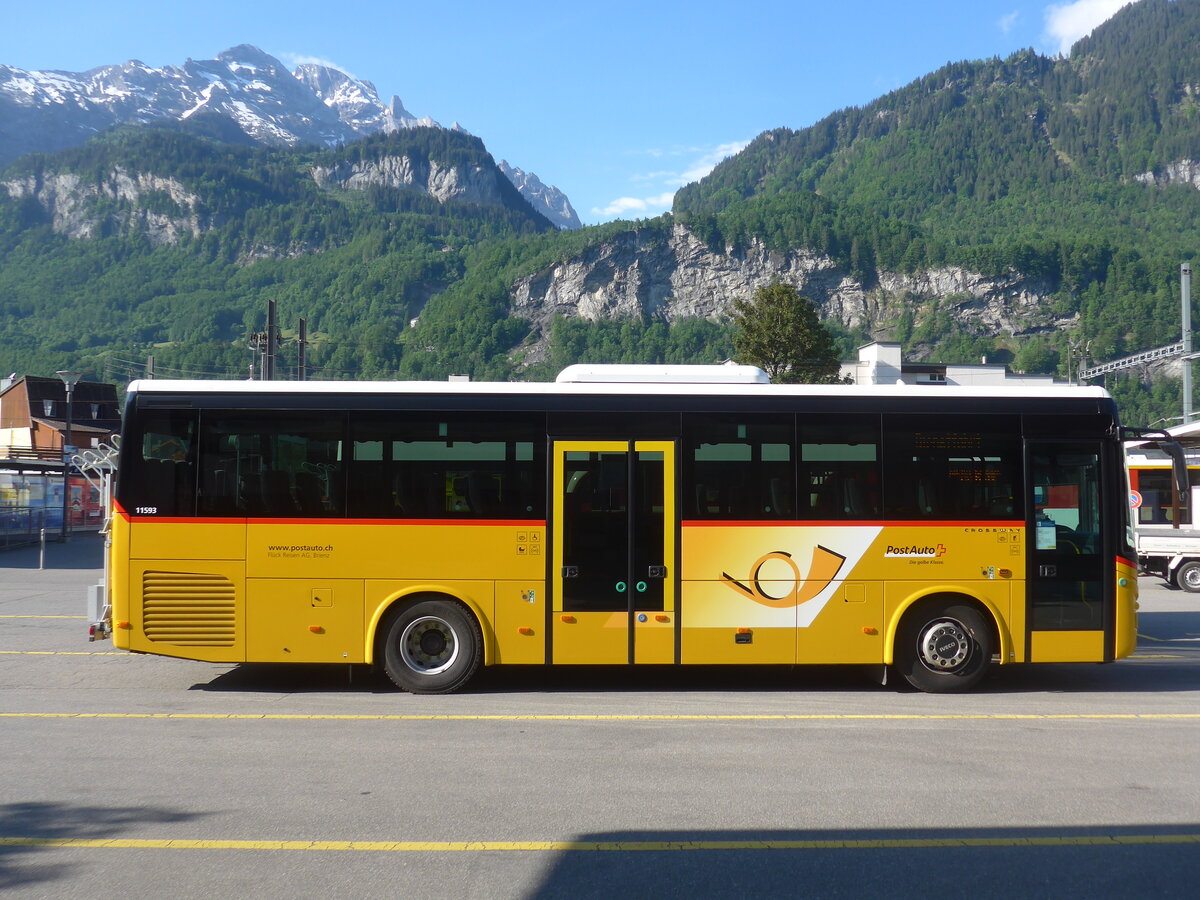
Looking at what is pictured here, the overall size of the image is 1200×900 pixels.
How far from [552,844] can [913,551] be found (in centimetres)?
570

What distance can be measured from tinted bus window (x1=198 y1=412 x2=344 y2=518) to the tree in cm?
4781

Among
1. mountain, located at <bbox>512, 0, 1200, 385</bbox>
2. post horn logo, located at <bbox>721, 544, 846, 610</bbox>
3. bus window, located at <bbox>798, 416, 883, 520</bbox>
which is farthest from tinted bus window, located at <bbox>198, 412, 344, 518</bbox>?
mountain, located at <bbox>512, 0, 1200, 385</bbox>

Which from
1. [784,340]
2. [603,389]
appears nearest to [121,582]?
[603,389]

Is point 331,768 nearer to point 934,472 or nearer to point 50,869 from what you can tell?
point 50,869

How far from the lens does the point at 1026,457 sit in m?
10.3

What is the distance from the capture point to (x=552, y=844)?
5582 millimetres

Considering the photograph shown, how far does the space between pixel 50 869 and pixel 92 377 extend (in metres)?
137

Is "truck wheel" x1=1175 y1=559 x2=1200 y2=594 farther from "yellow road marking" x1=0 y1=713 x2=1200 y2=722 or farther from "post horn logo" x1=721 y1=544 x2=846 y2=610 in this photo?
"post horn logo" x1=721 y1=544 x2=846 y2=610

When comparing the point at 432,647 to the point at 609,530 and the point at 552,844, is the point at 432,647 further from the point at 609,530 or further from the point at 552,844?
the point at 552,844

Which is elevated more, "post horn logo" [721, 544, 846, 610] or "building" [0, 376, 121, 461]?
"building" [0, 376, 121, 461]

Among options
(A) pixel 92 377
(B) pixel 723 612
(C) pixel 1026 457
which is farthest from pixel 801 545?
(A) pixel 92 377

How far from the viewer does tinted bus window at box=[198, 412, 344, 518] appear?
10023mm

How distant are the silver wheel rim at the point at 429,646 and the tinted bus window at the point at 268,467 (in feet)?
4.48

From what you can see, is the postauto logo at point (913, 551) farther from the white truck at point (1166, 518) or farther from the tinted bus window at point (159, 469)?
the white truck at point (1166, 518)
